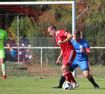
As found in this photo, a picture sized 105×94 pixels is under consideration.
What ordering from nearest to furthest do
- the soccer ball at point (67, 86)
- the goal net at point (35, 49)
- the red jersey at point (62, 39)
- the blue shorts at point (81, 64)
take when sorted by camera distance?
the red jersey at point (62, 39)
the soccer ball at point (67, 86)
the blue shorts at point (81, 64)
the goal net at point (35, 49)

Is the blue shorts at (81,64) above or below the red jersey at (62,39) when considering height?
below

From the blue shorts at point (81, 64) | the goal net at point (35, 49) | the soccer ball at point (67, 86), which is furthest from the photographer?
the goal net at point (35, 49)

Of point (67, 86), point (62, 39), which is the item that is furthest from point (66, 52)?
point (67, 86)

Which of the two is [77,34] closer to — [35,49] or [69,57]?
[69,57]

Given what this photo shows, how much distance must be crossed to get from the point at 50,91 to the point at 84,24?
35.2 feet

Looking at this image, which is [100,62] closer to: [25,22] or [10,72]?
[10,72]

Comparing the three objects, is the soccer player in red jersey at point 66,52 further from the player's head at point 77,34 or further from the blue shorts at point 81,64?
the blue shorts at point 81,64

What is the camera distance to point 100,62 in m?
25.0

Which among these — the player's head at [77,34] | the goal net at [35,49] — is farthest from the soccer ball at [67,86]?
the goal net at [35,49]

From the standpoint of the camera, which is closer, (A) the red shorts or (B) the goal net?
(A) the red shorts

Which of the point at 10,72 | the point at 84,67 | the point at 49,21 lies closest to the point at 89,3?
the point at 49,21

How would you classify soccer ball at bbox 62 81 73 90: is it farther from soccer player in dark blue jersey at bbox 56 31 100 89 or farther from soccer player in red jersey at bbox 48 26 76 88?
soccer player in dark blue jersey at bbox 56 31 100 89

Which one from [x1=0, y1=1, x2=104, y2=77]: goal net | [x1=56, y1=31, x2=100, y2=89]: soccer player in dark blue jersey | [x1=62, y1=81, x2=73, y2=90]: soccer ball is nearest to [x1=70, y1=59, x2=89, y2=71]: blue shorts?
[x1=56, y1=31, x2=100, y2=89]: soccer player in dark blue jersey

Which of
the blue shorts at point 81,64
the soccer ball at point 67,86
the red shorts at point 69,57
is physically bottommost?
the soccer ball at point 67,86
